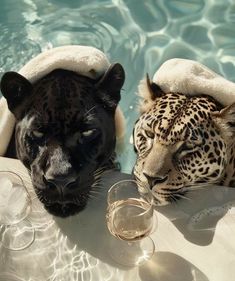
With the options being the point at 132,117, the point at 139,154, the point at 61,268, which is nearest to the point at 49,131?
the point at 139,154

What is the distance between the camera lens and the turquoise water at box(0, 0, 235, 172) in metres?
6.93

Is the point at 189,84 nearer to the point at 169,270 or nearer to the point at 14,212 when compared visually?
the point at 169,270

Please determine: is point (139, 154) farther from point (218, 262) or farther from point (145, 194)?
point (218, 262)

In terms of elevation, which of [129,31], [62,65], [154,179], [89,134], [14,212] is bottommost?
[129,31]

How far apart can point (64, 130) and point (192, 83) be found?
964 millimetres

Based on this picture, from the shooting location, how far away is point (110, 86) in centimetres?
455

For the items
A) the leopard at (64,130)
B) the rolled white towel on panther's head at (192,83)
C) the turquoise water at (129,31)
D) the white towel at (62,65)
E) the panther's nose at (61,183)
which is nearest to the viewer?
the panther's nose at (61,183)

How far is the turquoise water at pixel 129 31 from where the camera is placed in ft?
22.7

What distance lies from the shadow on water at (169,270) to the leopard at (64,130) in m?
0.63

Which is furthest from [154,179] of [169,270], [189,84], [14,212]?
[14,212]

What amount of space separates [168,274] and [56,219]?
3.01ft

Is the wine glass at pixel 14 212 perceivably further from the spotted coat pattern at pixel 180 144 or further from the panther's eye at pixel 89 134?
the spotted coat pattern at pixel 180 144

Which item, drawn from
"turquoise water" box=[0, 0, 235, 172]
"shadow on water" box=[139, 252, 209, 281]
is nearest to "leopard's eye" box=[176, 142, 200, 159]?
"shadow on water" box=[139, 252, 209, 281]

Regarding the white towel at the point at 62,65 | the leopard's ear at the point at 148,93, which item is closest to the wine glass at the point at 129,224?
the leopard's ear at the point at 148,93
